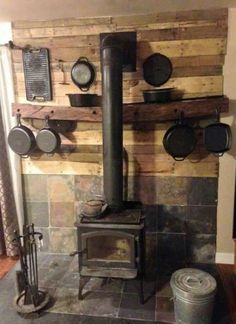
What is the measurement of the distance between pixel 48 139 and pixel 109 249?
1043 mm

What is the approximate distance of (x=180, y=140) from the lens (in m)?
2.48

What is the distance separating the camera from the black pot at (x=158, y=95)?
2.42m

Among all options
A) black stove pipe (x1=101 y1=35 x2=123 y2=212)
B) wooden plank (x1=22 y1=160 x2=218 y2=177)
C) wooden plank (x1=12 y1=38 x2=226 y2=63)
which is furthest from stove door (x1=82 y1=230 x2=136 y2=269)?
wooden plank (x1=12 y1=38 x2=226 y2=63)

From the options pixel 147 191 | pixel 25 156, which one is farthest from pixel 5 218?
pixel 147 191

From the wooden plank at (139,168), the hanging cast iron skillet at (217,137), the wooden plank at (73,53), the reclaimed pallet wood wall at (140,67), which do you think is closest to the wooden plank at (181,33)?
the reclaimed pallet wood wall at (140,67)

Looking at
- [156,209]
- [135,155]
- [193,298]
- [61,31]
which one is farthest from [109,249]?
[61,31]

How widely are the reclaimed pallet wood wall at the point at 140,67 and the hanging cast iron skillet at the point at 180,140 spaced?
0.14m

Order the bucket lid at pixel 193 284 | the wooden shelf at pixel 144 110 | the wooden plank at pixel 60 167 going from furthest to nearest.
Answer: the wooden plank at pixel 60 167 → the wooden shelf at pixel 144 110 → the bucket lid at pixel 193 284

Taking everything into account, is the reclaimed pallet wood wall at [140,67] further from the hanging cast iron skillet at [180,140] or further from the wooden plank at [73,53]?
the hanging cast iron skillet at [180,140]

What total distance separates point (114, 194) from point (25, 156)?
985 millimetres

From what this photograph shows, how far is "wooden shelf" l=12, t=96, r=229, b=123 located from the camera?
2.39 m

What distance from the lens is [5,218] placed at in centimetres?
278

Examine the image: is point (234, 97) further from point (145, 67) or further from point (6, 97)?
point (6, 97)

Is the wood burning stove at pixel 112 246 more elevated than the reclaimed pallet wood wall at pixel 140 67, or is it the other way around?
the reclaimed pallet wood wall at pixel 140 67
